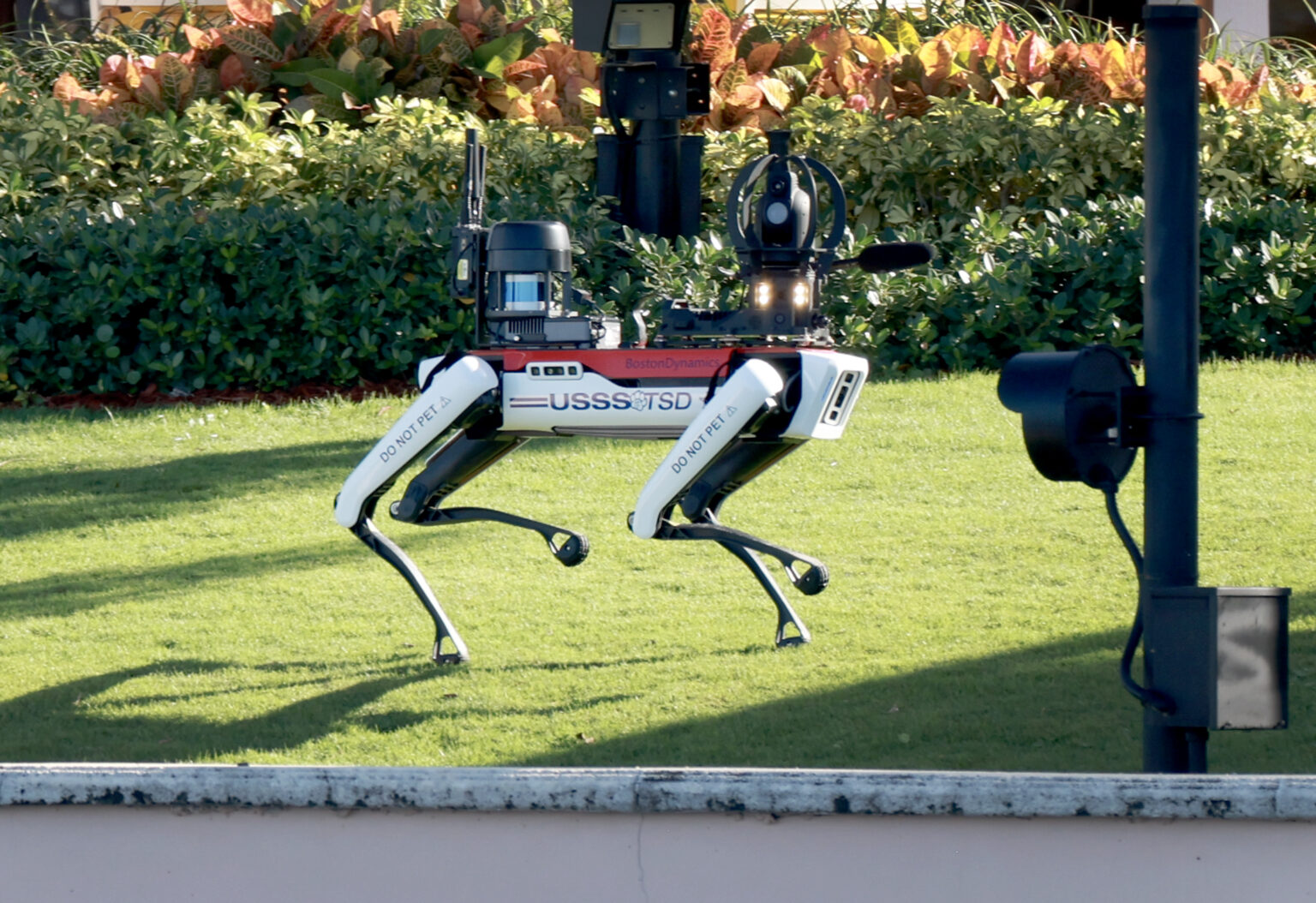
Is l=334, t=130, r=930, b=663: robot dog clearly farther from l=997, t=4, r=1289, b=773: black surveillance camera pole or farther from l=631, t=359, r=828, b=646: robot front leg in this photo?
l=997, t=4, r=1289, b=773: black surveillance camera pole

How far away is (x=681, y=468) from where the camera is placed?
4.91 m

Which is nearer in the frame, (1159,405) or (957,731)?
(1159,405)

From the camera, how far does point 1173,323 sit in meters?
3.48

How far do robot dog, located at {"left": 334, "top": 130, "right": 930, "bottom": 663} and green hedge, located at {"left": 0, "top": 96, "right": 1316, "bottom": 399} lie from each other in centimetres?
370

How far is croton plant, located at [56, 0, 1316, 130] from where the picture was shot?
11.3 m

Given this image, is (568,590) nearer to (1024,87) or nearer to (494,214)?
(494,214)

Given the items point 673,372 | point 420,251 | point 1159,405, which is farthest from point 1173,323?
point 420,251

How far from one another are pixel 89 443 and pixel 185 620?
2.93 meters

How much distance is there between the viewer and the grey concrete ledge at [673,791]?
107 inches

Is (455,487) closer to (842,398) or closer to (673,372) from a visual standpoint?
(673,372)

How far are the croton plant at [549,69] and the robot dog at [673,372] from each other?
6066 mm

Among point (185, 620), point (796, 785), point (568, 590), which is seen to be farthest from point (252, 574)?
point (796, 785)

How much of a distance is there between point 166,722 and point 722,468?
6.15 feet

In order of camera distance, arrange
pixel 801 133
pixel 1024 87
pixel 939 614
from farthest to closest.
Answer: pixel 1024 87 → pixel 801 133 → pixel 939 614
